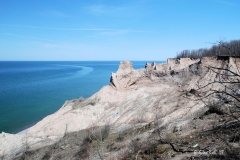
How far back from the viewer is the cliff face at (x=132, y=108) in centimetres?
1644

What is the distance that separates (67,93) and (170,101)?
32.3 meters

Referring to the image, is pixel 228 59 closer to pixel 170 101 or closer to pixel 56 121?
pixel 170 101

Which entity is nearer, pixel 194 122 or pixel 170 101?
pixel 194 122

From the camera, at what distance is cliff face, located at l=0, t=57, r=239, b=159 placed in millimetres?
16438

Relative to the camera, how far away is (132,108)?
2006cm

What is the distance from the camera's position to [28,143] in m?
17.8

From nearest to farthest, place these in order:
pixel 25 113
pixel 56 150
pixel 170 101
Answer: pixel 56 150, pixel 170 101, pixel 25 113

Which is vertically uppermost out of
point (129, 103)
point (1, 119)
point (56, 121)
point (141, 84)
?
point (141, 84)

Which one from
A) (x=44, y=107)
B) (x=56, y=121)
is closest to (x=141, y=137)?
(x=56, y=121)

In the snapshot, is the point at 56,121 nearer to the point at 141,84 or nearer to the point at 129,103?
the point at 129,103

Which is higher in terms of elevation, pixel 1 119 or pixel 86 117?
pixel 86 117

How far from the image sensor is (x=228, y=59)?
19672 mm

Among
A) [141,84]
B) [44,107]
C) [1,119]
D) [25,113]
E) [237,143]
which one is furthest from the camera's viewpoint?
[44,107]

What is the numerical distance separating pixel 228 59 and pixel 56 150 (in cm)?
1710
